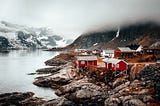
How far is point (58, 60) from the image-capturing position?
142000mm

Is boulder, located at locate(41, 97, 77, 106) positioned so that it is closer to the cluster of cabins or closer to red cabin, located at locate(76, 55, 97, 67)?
Result: the cluster of cabins

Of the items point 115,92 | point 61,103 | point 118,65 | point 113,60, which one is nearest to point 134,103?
point 115,92

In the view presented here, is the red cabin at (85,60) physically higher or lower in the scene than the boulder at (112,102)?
higher

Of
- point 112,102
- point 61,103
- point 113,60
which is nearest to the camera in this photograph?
point 112,102

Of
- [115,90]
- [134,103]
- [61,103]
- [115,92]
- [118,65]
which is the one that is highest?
[118,65]

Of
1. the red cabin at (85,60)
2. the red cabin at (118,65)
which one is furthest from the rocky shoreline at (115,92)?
the red cabin at (85,60)

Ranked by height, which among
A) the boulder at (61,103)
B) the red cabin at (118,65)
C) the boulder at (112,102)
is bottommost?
the boulder at (61,103)

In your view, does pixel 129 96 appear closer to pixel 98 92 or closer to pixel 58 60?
pixel 98 92

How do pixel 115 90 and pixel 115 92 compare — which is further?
pixel 115 90

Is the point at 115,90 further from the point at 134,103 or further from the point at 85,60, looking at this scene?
the point at 85,60

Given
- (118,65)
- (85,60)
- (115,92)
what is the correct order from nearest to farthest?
(115,92)
(118,65)
(85,60)

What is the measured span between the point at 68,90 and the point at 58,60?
A: 8196 cm

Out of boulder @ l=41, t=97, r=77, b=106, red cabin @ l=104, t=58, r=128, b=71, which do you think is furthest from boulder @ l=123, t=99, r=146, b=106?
red cabin @ l=104, t=58, r=128, b=71

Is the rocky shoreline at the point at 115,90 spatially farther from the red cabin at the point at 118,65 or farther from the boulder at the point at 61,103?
the red cabin at the point at 118,65
